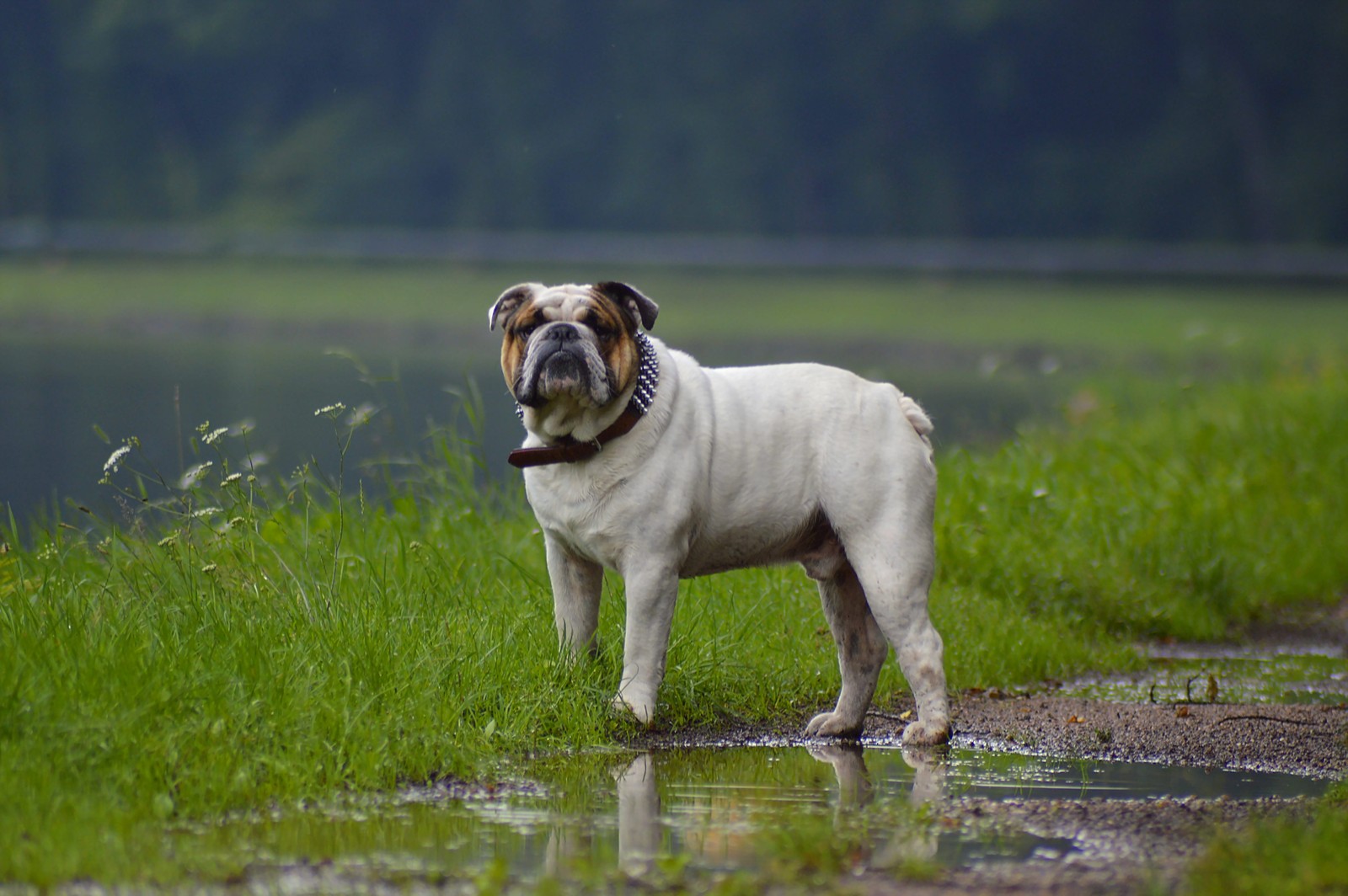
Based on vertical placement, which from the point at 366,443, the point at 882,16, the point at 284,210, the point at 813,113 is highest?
the point at 882,16

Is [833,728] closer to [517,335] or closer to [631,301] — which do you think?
[631,301]

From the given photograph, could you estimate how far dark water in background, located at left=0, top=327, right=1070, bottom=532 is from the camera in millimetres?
14133

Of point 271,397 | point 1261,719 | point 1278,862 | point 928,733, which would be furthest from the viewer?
point 271,397

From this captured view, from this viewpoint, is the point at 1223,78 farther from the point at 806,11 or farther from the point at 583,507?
the point at 583,507

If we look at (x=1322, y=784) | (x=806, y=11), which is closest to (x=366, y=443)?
(x=1322, y=784)

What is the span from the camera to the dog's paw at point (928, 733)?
200 inches

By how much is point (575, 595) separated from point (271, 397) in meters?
19.5

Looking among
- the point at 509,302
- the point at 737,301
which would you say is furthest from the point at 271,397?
the point at 737,301

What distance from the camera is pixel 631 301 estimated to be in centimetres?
504

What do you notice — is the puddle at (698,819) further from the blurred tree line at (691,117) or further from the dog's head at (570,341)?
the blurred tree line at (691,117)

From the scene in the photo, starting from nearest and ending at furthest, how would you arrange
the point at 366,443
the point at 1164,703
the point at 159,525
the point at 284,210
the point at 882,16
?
the point at 1164,703 → the point at 159,525 → the point at 366,443 → the point at 284,210 → the point at 882,16

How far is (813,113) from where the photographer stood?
216 feet

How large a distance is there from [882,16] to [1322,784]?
6622cm

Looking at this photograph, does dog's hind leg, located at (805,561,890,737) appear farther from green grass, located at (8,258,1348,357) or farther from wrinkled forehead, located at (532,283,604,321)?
green grass, located at (8,258,1348,357)
